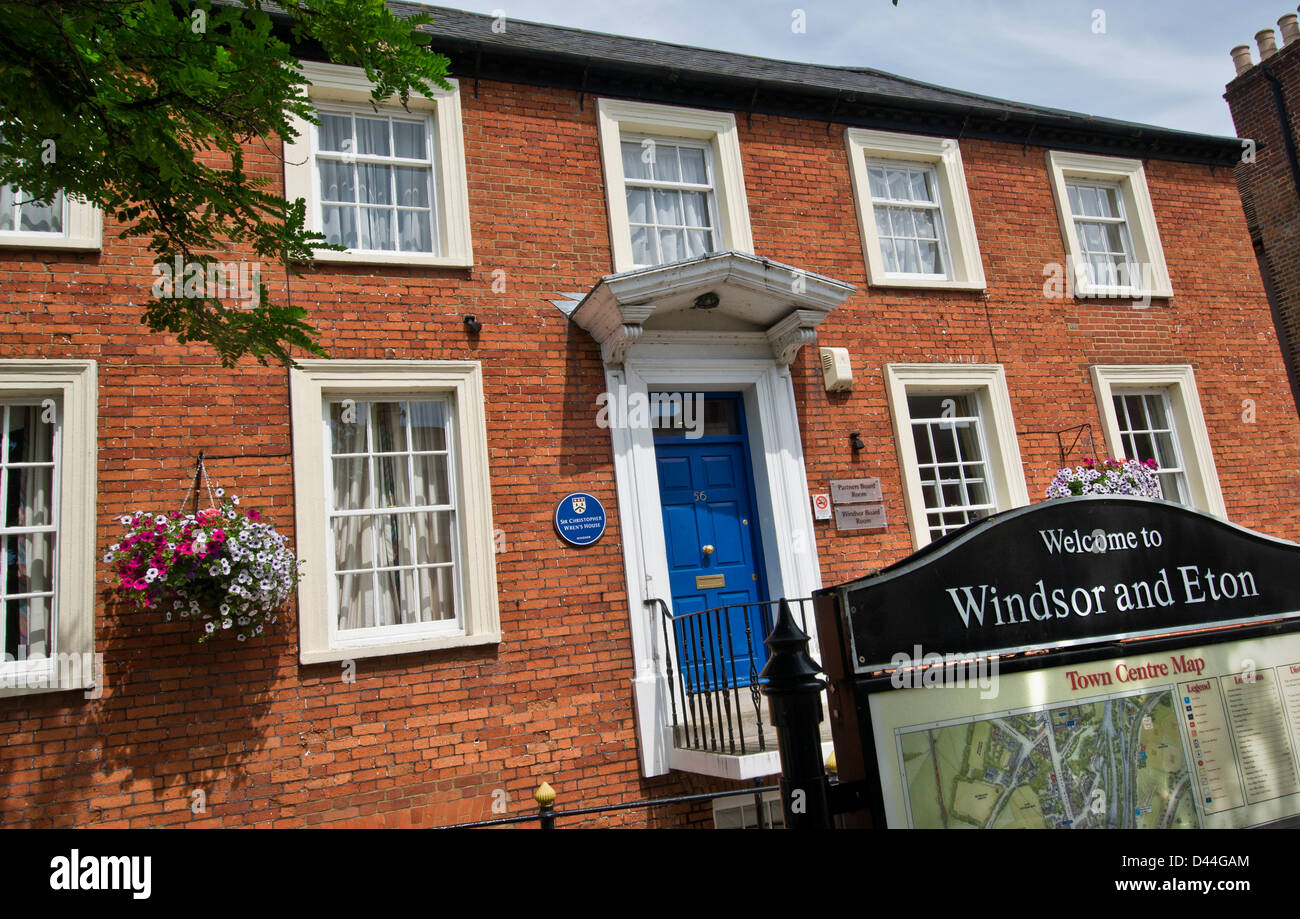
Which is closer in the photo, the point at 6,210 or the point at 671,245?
the point at 6,210

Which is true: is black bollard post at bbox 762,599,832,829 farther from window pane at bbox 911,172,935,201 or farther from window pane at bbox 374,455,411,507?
window pane at bbox 911,172,935,201

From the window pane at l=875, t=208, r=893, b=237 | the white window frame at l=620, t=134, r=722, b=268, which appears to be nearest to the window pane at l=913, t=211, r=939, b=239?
the window pane at l=875, t=208, r=893, b=237

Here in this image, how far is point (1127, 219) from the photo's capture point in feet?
34.6

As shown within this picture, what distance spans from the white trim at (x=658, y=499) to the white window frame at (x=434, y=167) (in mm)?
1788

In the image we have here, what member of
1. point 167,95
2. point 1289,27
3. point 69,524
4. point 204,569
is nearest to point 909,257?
point 204,569

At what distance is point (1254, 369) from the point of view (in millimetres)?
10430

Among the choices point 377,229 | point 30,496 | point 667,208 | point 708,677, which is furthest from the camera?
point 667,208

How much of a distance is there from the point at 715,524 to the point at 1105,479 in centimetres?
394

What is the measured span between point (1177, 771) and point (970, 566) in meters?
0.95

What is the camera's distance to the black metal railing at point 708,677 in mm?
6066

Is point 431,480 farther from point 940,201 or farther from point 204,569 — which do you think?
point 940,201

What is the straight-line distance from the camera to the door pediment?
7105 millimetres
